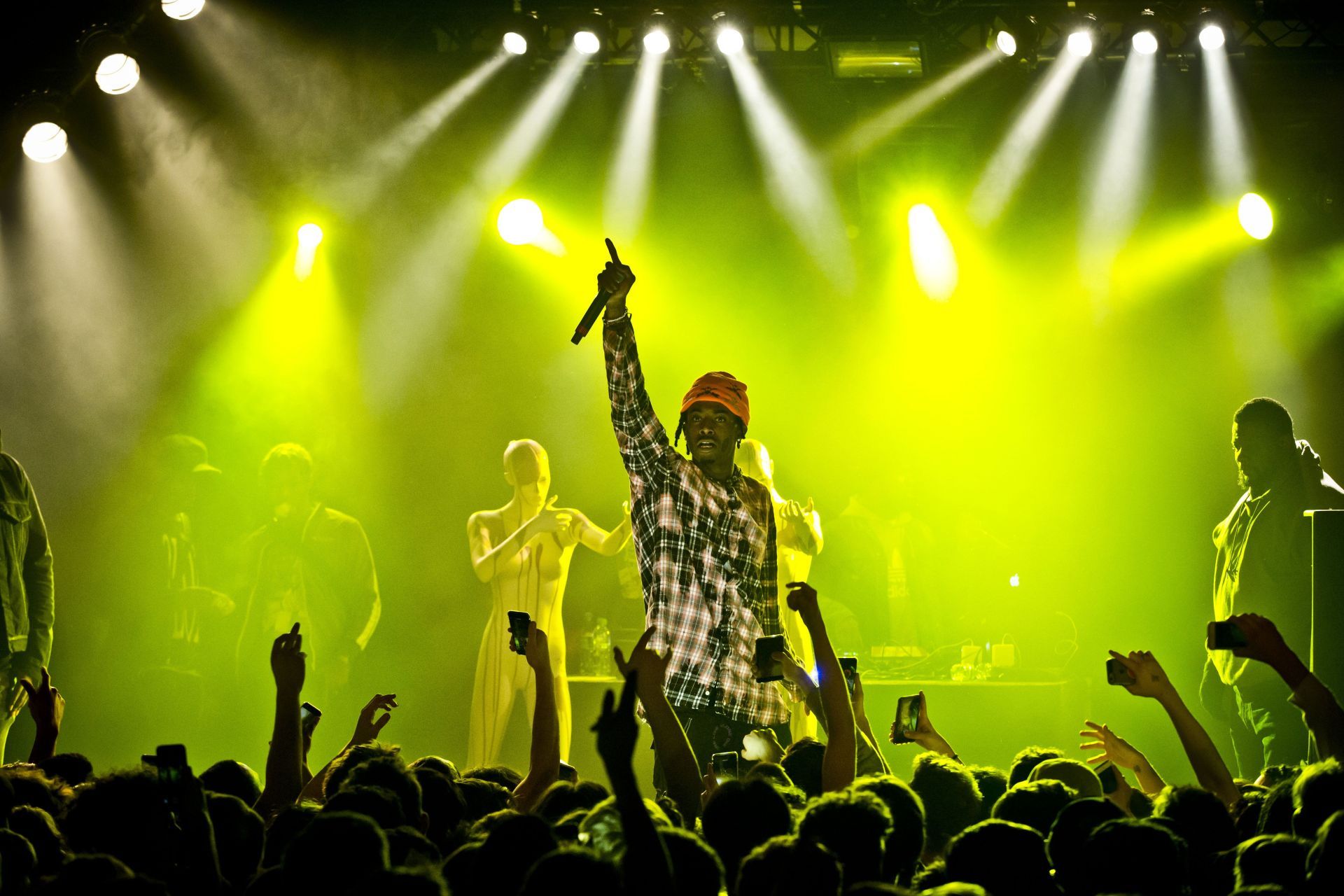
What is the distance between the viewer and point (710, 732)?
3.73 meters

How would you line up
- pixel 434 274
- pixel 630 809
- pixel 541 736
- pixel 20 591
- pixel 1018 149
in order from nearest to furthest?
pixel 630 809, pixel 541 736, pixel 20 591, pixel 1018 149, pixel 434 274

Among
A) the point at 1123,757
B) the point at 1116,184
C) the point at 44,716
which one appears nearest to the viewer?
the point at 1123,757

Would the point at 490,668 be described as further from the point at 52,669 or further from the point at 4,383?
the point at 4,383

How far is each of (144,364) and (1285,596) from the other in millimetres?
8581

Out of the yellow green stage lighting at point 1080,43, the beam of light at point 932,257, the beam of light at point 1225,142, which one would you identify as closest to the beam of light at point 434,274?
the beam of light at point 932,257

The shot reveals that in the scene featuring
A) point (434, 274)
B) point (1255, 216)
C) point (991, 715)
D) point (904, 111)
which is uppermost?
point (904, 111)

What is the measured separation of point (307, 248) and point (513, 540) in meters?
3.80

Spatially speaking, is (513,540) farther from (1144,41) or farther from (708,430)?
(1144,41)

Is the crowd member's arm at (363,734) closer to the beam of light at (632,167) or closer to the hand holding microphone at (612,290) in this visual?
the hand holding microphone at (612,290)

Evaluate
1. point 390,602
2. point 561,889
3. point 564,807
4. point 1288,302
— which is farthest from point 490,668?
point 1288,302

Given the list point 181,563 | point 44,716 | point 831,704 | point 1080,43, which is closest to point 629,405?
point 831,704

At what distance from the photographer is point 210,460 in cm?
961

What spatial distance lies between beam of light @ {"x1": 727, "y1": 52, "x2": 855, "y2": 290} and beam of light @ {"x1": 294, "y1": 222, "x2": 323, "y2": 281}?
12.4 ft

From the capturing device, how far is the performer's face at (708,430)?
13.2 feet
